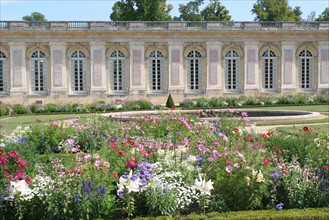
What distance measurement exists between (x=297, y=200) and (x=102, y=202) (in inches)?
107

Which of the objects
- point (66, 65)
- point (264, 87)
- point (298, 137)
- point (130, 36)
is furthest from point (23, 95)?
point (298, 137)

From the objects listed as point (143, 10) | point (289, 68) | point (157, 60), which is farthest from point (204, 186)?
point (143, 10)

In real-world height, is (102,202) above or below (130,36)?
below

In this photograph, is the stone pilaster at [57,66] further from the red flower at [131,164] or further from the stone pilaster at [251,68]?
the red flower at [131,164]

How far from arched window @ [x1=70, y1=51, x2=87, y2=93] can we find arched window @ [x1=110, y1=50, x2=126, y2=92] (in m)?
1.82

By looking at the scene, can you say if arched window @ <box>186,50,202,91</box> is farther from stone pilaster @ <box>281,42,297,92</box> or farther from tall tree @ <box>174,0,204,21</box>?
tall tree @ <box>174,0,204,21</box>

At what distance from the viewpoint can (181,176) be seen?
24.3 ft

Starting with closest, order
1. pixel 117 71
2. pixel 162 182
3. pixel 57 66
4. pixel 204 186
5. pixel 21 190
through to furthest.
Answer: pixel 21 190 < pixel 204 186 < pixel 162 182 < pixel 57 66 < pixel 117 71

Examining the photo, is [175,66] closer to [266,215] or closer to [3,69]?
[3,69]

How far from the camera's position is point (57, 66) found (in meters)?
34.4

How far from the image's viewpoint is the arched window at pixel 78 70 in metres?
34.8

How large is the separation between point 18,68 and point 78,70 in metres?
3.90

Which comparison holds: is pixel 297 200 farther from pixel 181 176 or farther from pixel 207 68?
pixel 207 68

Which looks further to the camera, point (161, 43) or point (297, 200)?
point (161, 43)
